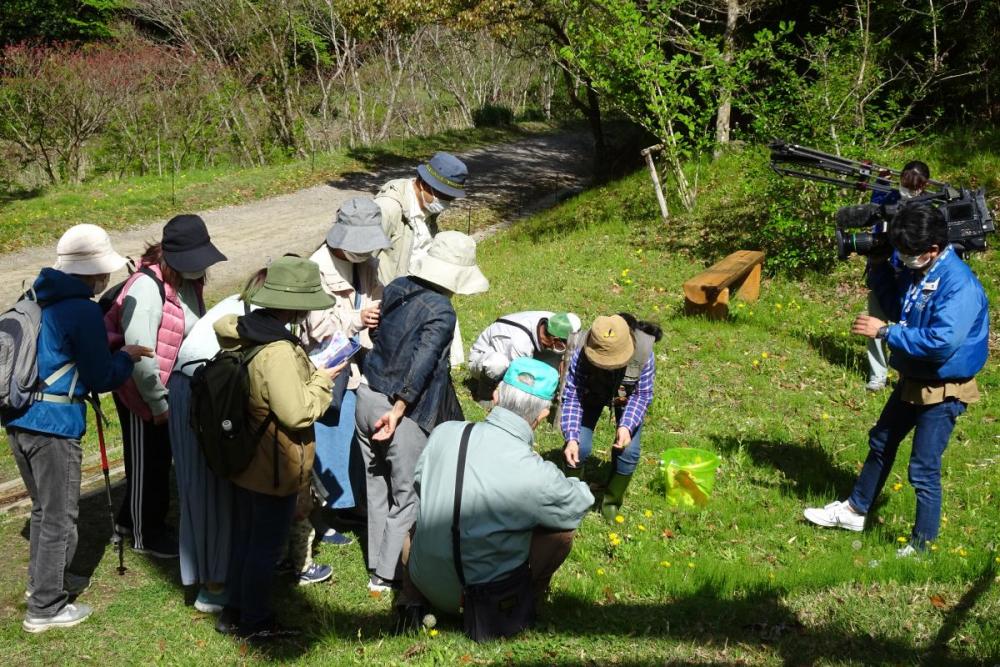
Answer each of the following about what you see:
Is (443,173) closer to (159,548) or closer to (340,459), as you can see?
(340,459)

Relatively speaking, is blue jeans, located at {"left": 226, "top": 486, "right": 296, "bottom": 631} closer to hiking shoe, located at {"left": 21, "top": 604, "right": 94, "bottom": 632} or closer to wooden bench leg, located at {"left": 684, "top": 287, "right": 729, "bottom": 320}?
hiking shoe, located at {"left": 21, "top": 604, "right": 94, "bottom": 632}

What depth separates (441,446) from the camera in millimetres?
3635

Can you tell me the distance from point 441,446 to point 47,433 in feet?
6.16

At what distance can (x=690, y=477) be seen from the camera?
5.48 metres

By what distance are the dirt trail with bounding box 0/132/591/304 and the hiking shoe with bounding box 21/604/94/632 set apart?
7.58m

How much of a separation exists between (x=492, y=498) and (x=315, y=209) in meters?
14.4

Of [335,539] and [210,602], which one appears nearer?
[210,602]

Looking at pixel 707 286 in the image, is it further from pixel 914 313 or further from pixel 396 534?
pixel 396 534

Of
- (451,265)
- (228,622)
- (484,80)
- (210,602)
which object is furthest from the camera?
(484,80)

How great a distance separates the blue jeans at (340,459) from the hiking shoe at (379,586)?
2.60ft

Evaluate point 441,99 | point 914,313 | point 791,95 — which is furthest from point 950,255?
point 441,99

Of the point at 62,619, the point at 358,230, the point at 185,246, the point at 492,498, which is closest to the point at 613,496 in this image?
the point at 492,498

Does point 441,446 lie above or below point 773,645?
above

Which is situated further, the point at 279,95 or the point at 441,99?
the point at 441,99
